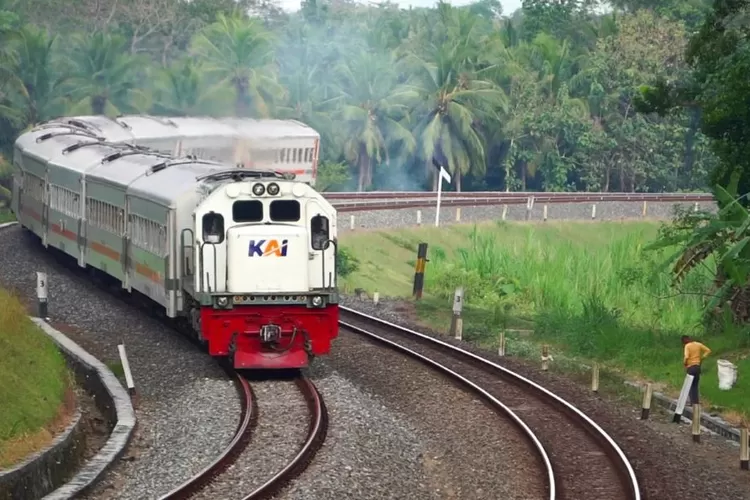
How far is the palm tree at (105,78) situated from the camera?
56812 mm

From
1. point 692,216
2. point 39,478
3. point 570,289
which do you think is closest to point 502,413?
point 39,478

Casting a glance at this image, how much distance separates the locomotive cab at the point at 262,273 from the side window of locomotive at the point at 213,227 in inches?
0.6

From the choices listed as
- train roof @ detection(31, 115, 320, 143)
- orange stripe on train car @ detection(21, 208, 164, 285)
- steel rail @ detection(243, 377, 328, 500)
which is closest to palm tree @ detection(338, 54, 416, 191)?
train roof @ detection(31, 115, 320, 143)

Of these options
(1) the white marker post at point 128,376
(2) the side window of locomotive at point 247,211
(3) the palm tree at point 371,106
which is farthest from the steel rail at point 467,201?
(1) the white marker post at point 128,376

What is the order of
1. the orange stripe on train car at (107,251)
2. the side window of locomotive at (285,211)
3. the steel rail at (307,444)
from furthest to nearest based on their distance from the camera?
the orange stripe on train car at (107,251) → the side window of locomotive at (285,211) → the steel rail at (307,444)

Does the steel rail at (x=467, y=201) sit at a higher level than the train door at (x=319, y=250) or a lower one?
lower

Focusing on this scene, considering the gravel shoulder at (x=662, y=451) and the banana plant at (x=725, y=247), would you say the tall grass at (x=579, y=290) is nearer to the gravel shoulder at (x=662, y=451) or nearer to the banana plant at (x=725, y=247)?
the banana plant at (x=725, y=247)

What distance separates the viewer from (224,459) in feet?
48.5

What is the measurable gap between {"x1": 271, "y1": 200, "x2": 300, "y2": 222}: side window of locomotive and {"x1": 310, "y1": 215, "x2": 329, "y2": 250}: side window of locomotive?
26 centimetres

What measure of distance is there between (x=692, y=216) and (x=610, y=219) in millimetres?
29729

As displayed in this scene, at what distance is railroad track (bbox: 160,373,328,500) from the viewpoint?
1364 centimetres

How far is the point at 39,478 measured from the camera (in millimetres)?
14062

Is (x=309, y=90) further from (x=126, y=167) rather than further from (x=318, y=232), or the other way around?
(x=318, y=232)

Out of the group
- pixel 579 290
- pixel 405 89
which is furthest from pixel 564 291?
pixel 405 89
